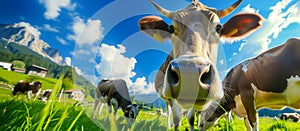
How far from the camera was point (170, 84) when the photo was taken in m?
1.70

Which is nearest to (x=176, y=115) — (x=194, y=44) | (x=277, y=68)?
(x=194, y=44)

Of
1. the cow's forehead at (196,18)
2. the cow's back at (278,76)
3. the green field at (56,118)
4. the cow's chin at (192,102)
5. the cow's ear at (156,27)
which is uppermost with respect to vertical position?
the cow's ear at (156,27)

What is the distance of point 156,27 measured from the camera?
10.9ft

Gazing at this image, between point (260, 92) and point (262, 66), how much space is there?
0.40m

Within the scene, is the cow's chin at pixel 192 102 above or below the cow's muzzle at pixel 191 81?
below

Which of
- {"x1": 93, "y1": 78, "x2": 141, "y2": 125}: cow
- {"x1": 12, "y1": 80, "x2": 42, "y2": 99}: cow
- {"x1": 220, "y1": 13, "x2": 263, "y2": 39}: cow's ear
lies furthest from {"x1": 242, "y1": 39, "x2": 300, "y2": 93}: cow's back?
{"x1": 12, "y1": 80, "x2": 42, "y2": 99}: cow

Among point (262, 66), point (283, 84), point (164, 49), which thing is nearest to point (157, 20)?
point (164, 49)

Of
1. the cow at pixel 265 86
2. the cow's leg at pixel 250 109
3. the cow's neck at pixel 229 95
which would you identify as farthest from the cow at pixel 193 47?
the cow's leg at pixel 250 109

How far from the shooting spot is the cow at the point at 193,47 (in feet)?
5.39

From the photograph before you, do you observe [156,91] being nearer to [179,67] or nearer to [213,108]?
[213,108]

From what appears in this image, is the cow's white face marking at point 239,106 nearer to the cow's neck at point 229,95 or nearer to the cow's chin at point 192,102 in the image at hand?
the cow's neck at point 229,95

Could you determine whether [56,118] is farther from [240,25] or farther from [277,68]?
[277,68]

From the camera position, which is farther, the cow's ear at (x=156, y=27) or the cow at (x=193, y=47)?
the cow's ear at (x=156, y=27)

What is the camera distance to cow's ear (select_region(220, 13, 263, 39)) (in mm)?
3271
